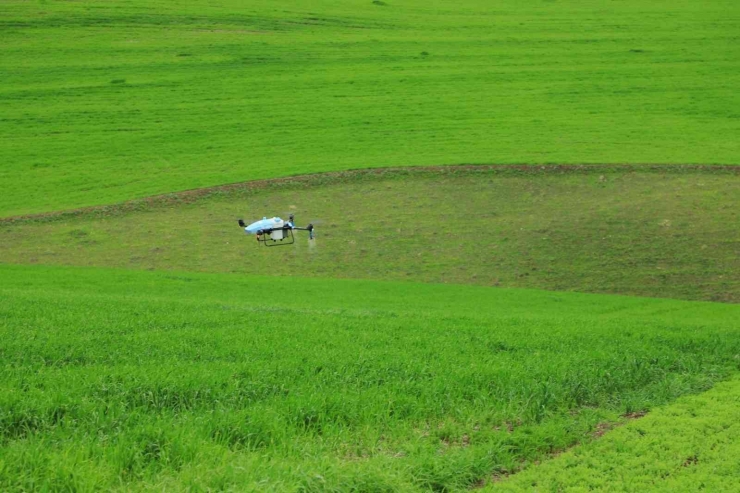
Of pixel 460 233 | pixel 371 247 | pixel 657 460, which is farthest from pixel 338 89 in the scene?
pixel 657 460

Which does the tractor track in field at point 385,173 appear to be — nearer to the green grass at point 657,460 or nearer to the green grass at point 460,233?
the green grass at point 460,233

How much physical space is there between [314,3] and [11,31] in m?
27.2

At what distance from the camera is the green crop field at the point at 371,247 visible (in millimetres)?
8805

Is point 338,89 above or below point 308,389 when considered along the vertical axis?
below

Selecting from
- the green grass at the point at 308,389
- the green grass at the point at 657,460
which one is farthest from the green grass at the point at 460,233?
the green grass at the point at 657,460

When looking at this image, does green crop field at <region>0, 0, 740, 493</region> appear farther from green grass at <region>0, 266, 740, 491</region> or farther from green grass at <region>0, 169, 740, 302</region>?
green grass at <region>0, 169, 740, 302</region>

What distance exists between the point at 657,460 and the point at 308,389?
4233 mm

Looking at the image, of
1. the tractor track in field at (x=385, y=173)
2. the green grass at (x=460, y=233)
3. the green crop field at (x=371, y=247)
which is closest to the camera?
the green crop field at (x=371, y=247)

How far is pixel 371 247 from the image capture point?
1155 inches

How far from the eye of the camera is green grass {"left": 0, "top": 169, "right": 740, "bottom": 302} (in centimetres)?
2667

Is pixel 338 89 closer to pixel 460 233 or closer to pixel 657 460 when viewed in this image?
pixel 460 233

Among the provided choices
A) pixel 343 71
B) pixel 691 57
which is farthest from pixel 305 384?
pixel 691 57

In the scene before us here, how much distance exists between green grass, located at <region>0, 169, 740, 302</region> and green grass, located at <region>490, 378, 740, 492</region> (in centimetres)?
1502

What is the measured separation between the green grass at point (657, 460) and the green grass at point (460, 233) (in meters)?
15.0
